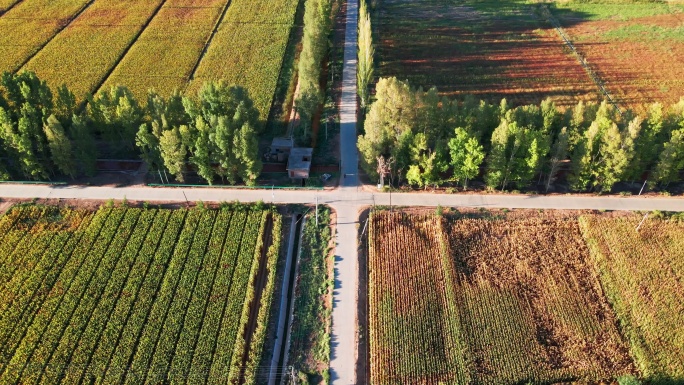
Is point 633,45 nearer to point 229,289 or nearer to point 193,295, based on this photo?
point 229,289

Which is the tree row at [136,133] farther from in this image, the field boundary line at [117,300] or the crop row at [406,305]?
the crop row at [406,305]

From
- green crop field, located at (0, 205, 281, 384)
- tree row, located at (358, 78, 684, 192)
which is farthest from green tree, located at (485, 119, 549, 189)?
green crop field, located at (0, 205, 281, 384)

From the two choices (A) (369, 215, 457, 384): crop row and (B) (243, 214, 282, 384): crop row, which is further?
(A) (369, 215, 457, 384): crop row

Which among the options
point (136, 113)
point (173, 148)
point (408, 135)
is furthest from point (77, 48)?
point (408, 135)

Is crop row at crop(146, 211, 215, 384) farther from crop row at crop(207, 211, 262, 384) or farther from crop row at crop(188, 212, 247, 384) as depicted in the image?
crop row at crop(207, 211, 262, 384)

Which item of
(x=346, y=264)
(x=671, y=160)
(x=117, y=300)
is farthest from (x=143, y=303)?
(x=671, y=160)

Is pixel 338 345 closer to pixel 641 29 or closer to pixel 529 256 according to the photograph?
pixel 529 256
